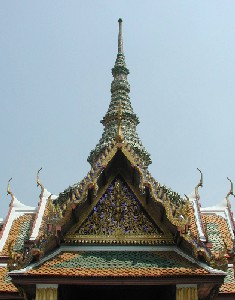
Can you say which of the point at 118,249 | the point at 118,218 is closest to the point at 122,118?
the point at 118,218

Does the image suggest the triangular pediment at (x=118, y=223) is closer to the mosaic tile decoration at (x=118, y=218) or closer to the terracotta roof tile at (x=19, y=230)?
the mosaic tile decoration at (x=118, y=218)

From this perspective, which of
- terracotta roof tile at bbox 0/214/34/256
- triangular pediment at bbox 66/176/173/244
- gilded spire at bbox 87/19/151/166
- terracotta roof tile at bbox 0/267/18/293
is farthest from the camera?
gilded spire at bbox 87/19/151/166

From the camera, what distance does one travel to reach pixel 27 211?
9484mm

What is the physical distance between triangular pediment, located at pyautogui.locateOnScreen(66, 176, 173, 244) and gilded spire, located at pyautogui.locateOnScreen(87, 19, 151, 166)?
2.43 metres

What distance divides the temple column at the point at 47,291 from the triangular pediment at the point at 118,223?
91 centimetres

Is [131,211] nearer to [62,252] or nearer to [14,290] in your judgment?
[62,252]

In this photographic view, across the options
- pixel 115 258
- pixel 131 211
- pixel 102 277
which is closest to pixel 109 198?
pixel 131 211

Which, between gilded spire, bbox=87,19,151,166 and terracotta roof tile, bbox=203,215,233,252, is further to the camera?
gilded spire, bbox=87,19,151,166

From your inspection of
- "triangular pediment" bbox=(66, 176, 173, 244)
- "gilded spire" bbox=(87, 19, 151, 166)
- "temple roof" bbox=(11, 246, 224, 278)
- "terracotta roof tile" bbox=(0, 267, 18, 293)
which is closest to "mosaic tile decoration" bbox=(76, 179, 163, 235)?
"triangular pediment" bbox=(66, 176, 173, 244)

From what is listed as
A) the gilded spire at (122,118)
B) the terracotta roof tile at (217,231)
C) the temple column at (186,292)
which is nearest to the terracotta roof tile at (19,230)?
the gilded spire at (122,118)

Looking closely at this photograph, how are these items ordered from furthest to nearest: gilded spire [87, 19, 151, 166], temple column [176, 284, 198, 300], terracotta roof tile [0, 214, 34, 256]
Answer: gilded spire [87, 19, 151, 166], terracotta roof tile [0, 214, 34, 256], temple column [176, 284, 198, 300]

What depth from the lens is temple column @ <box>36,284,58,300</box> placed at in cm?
607

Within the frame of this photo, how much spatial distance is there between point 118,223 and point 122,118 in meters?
4.66

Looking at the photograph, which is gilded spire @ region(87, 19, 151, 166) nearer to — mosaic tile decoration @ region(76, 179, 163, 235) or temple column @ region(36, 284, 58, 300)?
mosaic tile decoration @ region(76, 179, 163, 235)
